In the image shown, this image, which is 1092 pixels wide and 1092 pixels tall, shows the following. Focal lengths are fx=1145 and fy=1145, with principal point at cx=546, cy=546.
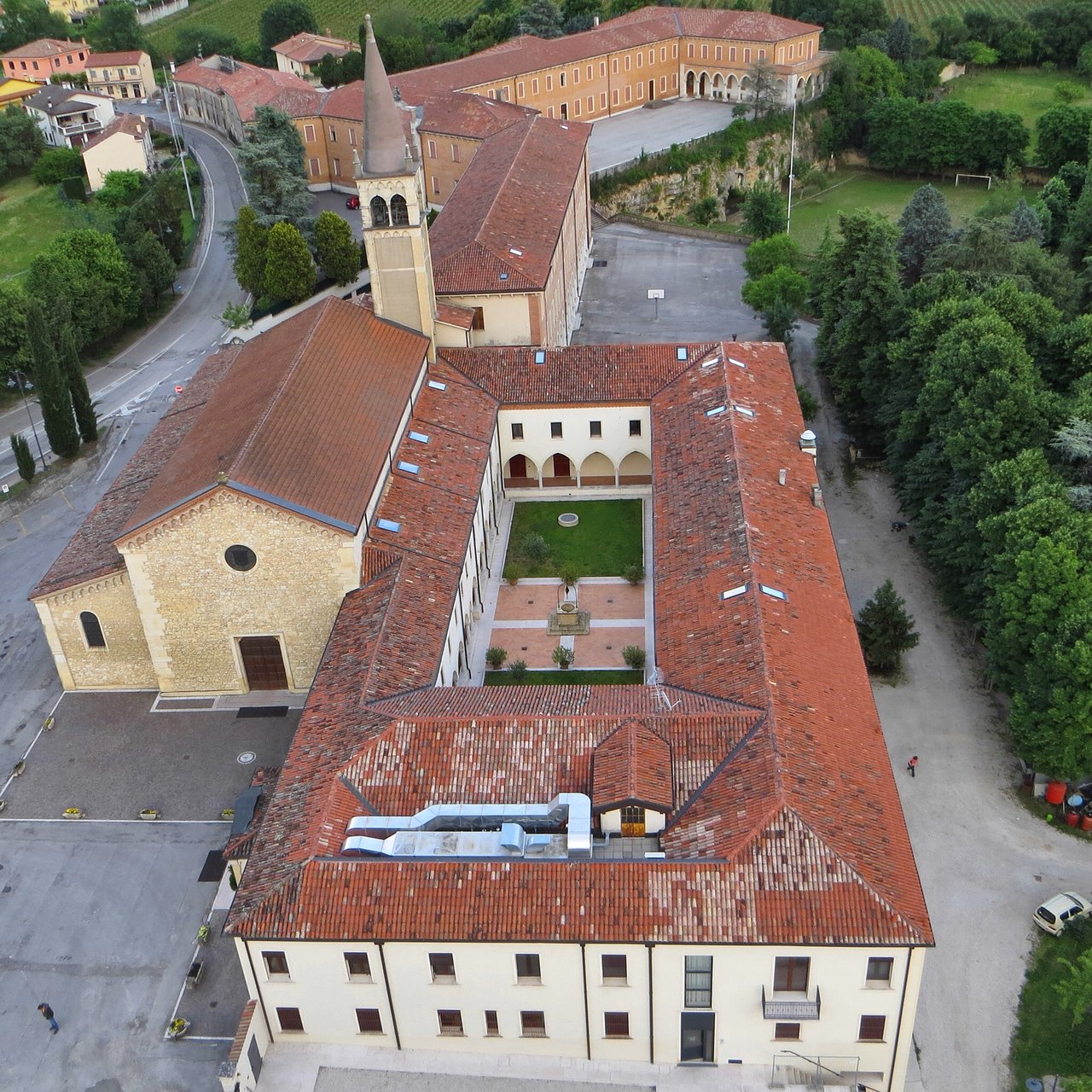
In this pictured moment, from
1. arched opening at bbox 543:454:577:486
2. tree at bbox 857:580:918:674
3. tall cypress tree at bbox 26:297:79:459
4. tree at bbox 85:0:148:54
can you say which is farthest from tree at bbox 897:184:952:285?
tree at bbox 85:0:148:54

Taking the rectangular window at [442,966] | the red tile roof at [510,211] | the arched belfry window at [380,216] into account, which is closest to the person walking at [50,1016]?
the rectangular window at [442,966]

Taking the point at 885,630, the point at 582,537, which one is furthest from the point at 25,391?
the point at 885,630

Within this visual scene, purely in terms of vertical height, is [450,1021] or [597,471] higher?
[450,1021]

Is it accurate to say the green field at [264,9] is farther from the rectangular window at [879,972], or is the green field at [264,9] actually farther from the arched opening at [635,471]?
the rectangular window at [879,972]

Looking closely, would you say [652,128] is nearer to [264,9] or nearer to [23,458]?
[264,9]

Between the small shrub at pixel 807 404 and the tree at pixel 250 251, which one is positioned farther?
the tree at pixel 250 251

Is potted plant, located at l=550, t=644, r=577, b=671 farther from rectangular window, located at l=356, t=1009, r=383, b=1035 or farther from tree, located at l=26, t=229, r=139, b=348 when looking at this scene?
tree, located at l=26, t=229, r=139, b=348

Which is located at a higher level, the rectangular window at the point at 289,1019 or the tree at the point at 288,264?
the tree at the point at 288,264
